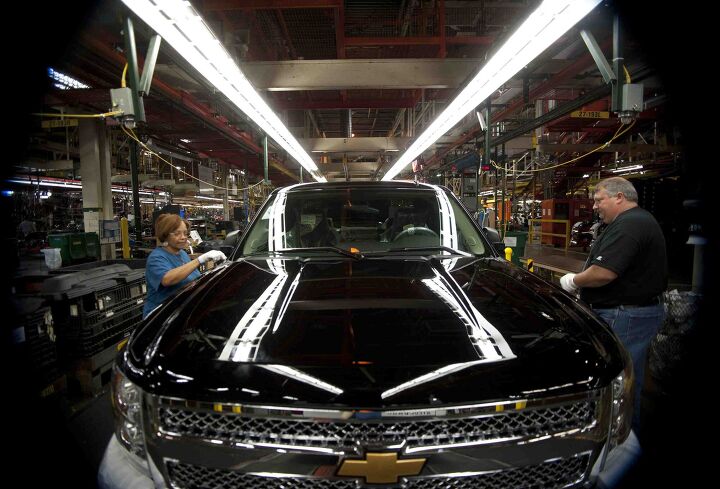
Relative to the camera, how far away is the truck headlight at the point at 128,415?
1.25 m

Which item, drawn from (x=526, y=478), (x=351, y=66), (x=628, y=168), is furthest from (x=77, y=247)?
(x=628, y=168)

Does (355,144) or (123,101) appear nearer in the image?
(123,101)

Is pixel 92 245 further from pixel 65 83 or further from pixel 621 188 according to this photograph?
pixel 621 188

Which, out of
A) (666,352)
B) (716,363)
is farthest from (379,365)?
(716,363)

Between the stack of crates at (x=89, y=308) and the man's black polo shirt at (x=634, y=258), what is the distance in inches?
146

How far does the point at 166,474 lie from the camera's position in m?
1.20

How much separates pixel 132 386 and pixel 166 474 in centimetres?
29

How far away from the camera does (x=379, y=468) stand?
111 centimetres

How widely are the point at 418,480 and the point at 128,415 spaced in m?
0.94

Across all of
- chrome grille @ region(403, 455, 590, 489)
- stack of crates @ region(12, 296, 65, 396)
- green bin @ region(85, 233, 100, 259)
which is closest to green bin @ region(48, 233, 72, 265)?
green bin @ region(85, 233, 100, 259)

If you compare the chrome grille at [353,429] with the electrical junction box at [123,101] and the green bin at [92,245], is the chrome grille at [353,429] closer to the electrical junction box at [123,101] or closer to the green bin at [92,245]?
the electrical junction box at [123,101]

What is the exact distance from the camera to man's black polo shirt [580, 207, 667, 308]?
250 cm

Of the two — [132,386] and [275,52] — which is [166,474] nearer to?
[132,386]

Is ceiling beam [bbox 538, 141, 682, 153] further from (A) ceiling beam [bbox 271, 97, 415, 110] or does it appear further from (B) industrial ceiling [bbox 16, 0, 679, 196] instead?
(A) ceiling beam [bbox 271, 97, 415, 110]
